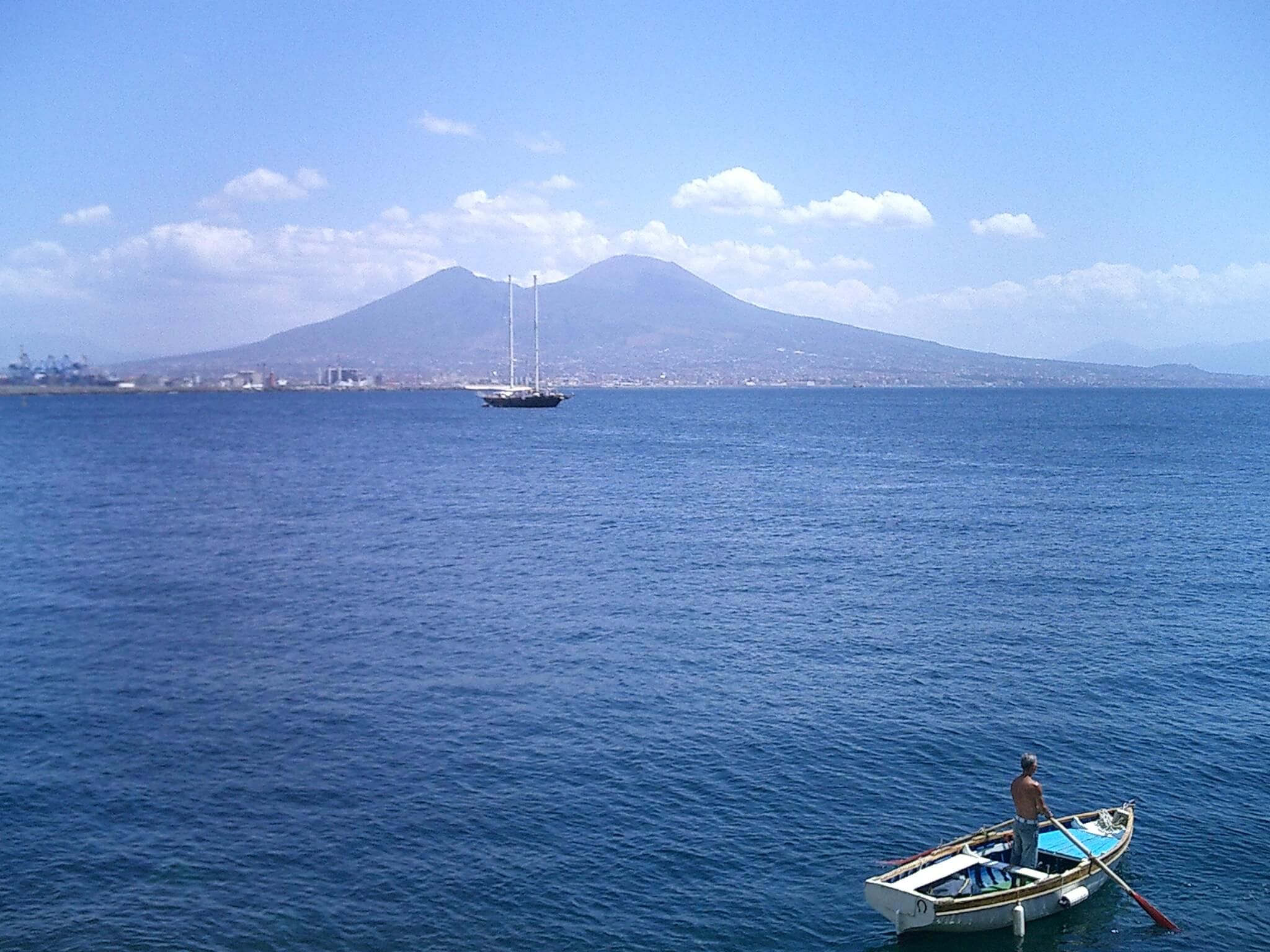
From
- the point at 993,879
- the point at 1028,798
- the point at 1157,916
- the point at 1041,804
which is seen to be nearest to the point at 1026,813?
the point at 1041,804

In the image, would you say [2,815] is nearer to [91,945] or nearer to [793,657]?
[91,945]

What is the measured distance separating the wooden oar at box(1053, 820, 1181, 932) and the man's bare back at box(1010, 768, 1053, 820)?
1.14m

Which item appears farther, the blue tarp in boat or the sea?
the blue tarp in boat

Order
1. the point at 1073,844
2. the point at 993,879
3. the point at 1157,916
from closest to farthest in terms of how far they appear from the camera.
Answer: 1. the point at 1157,916
2. the point at 993,879
3. the point at 1073,844

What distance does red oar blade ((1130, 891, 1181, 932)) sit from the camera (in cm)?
2456

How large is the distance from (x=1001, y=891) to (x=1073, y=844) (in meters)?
2.95

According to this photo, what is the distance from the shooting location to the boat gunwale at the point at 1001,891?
24.1 metres

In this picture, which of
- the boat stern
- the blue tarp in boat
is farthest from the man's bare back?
the boat stern

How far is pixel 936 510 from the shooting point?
80.2 meters

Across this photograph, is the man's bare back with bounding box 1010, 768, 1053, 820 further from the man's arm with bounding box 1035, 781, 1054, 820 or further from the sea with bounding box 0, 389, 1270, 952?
the sea with bounding box 0, 389, 1270, 952

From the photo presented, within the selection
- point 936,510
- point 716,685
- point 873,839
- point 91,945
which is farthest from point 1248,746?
point 936,510

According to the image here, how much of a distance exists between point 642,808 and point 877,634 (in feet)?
62.1

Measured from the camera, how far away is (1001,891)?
2470cm

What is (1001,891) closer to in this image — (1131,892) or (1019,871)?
(1019,871)
